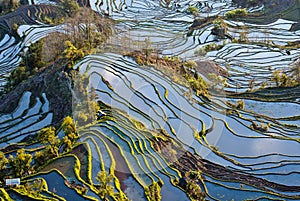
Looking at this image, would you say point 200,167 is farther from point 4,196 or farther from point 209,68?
point 209,68

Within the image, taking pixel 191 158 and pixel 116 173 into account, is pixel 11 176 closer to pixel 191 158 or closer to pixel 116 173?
pixel 116 173

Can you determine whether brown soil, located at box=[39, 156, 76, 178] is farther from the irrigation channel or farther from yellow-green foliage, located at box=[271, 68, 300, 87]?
yellow-green foliage, located at box=[271, 68, 300, 87]

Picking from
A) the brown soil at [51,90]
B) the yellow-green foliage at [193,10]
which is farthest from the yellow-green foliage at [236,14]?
the brown soil at [51,90]

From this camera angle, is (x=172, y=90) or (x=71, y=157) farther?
(x=172, y=90)

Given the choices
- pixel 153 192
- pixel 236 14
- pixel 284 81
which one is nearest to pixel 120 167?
pixel 153 192

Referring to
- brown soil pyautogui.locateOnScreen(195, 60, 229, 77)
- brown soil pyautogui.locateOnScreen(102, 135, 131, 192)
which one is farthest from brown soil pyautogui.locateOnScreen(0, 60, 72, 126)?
brown soil pyautogui.locateOnScreen(195, 60, 229, 77)

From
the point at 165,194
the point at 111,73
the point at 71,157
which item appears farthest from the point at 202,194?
the point at 111,73
